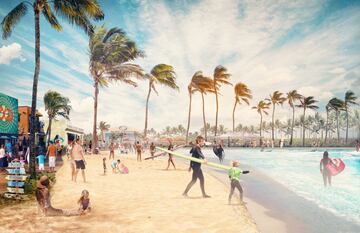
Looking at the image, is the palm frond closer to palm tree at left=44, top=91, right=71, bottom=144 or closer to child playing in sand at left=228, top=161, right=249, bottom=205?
child playing in sand at left=228, top=161, right=249, bottom=205

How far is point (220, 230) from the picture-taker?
6438 mm

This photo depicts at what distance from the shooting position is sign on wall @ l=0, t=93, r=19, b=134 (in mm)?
24031

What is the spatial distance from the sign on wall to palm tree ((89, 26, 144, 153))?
8.08 metres

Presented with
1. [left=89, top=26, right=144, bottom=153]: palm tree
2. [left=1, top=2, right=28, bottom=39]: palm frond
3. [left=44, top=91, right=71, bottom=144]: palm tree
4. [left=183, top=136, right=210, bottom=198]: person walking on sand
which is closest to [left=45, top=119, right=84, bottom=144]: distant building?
[left=44, top=91, right=71, bottom=144]: palm tree

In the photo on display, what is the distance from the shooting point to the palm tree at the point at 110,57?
30656 millimetres

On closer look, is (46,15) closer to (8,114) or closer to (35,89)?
(35,89)

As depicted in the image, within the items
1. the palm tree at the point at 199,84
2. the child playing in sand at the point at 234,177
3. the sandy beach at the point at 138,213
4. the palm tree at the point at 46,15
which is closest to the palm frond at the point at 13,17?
the palm tree at the point at 46,15

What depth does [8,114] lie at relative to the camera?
24.8m

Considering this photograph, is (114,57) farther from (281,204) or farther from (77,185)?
(281,204)

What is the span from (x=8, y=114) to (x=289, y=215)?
2413 cm

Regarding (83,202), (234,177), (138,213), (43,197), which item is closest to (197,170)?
(234,177)

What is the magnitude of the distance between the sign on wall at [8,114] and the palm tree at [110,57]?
808 centimetres

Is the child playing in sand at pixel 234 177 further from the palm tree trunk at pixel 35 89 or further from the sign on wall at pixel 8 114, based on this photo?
the sign on wall at pixel 8 114

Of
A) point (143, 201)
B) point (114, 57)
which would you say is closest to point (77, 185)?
point (143, 201)
